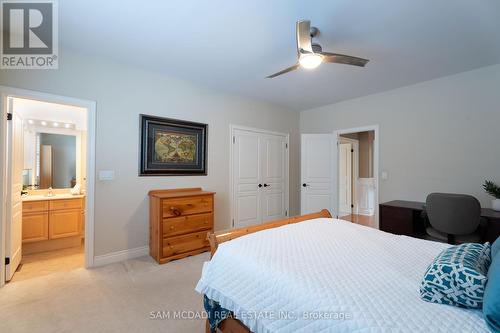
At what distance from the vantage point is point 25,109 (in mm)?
3381

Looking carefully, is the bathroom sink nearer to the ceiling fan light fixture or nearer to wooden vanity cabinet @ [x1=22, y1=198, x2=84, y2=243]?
wooden vanity cabinet @ [x1=22, y1=198, x2=84, y2=243]

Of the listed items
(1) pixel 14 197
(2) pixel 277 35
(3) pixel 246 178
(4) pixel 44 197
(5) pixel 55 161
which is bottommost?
(4) pixel 44 197

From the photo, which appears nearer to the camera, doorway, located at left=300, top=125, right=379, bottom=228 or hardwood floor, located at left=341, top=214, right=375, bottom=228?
doorway, located at left=300, top=125, right=379, bottom=228

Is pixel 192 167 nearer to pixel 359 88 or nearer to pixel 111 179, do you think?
pixel 111 179

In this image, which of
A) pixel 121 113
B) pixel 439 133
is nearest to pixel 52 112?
pixel 121 113

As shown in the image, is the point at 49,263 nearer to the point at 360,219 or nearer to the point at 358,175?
the point at 360,219

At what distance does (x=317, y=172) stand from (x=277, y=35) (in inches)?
115

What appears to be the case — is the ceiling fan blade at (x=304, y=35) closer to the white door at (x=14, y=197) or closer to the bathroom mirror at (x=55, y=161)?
the white door at (x=14, y=197)

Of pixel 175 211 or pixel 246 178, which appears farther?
pixel 246 178

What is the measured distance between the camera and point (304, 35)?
1.84 metres

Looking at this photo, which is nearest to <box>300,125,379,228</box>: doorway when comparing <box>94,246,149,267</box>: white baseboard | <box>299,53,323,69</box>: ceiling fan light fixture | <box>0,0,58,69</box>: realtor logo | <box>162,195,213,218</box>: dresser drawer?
<box>162,195,213,218</box>: dresser drawer

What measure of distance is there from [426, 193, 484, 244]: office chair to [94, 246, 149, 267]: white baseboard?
3494 millimetres

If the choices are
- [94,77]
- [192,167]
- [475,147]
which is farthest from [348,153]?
[94,77]

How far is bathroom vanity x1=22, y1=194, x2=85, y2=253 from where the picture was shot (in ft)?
10.3
